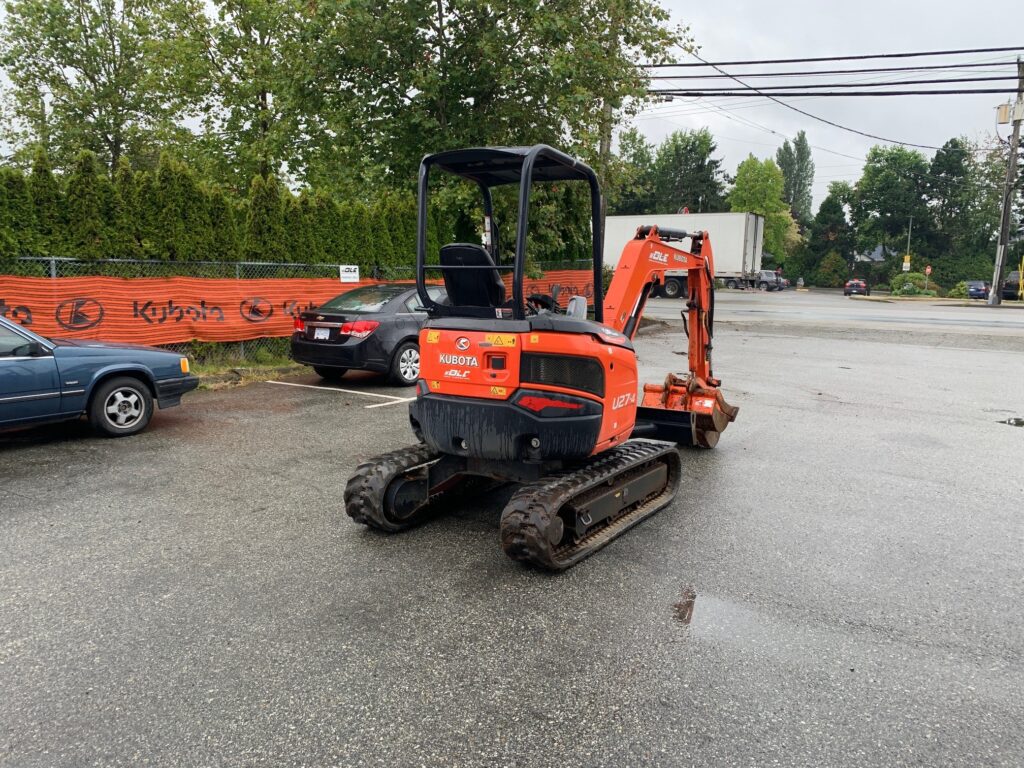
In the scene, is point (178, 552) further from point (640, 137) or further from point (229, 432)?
point (640, 137)

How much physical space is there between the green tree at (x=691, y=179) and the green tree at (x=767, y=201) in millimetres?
2425

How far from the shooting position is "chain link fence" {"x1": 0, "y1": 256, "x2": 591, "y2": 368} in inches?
374

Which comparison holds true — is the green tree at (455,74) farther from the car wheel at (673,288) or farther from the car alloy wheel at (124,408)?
the car wheel at (673,288)

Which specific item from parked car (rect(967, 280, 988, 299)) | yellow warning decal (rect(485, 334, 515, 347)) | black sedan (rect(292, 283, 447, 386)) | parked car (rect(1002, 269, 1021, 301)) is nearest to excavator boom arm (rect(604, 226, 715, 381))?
yellow warning decal (rect(485, 334, 515, 347))

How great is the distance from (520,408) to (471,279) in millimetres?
960

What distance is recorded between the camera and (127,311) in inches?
401

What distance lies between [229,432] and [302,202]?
21.8 feet

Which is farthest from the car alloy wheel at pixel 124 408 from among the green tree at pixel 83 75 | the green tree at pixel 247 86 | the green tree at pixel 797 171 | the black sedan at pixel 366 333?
the green tree at pixel 797 171

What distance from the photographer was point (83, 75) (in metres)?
27.8

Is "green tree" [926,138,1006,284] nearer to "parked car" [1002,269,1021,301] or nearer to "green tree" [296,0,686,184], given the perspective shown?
"parked car" [1002,269,1021,301]

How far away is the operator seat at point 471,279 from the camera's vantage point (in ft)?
14.6

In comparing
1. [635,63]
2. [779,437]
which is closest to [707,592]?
[779,437]

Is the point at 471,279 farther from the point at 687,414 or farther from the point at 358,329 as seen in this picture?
the point at 358,329

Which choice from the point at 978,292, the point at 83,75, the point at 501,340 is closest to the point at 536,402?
the point at 501,340
